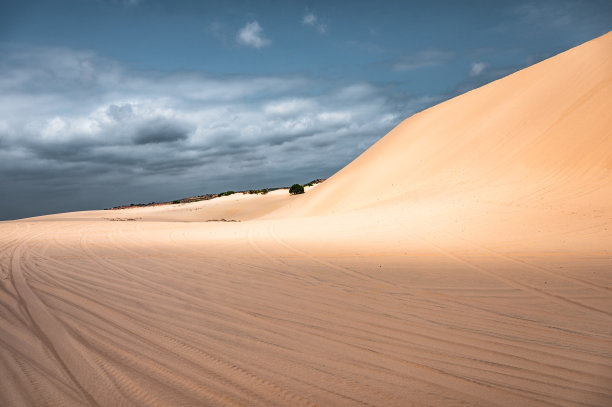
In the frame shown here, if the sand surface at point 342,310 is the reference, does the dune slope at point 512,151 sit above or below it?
above

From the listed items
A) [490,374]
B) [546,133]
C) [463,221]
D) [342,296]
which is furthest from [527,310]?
[546,133]

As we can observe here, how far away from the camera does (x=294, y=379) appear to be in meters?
2.59

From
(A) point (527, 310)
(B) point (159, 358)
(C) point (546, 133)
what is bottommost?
(A) point (527, 310)

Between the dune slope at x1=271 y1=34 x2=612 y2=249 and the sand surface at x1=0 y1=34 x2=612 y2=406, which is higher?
the dune slope at x1=271 y1=34 x2=612 y2=249

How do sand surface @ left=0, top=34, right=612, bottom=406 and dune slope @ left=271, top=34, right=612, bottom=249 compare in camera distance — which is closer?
sand surface @ left=0, top=34, right=612, bottom=406

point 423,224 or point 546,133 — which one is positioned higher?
point 546,133

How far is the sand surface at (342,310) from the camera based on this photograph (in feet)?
8.23

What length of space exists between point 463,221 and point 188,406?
9780mm

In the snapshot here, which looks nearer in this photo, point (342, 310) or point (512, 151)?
point (342, 310)

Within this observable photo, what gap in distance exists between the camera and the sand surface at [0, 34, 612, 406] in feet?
8.23

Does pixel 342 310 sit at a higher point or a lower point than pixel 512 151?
lower

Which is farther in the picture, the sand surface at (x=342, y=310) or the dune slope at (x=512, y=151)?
the dune slope at (x=512, y=151)

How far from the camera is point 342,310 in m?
4.16

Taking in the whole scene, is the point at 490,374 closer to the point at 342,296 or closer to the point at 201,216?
the point at 342,296
